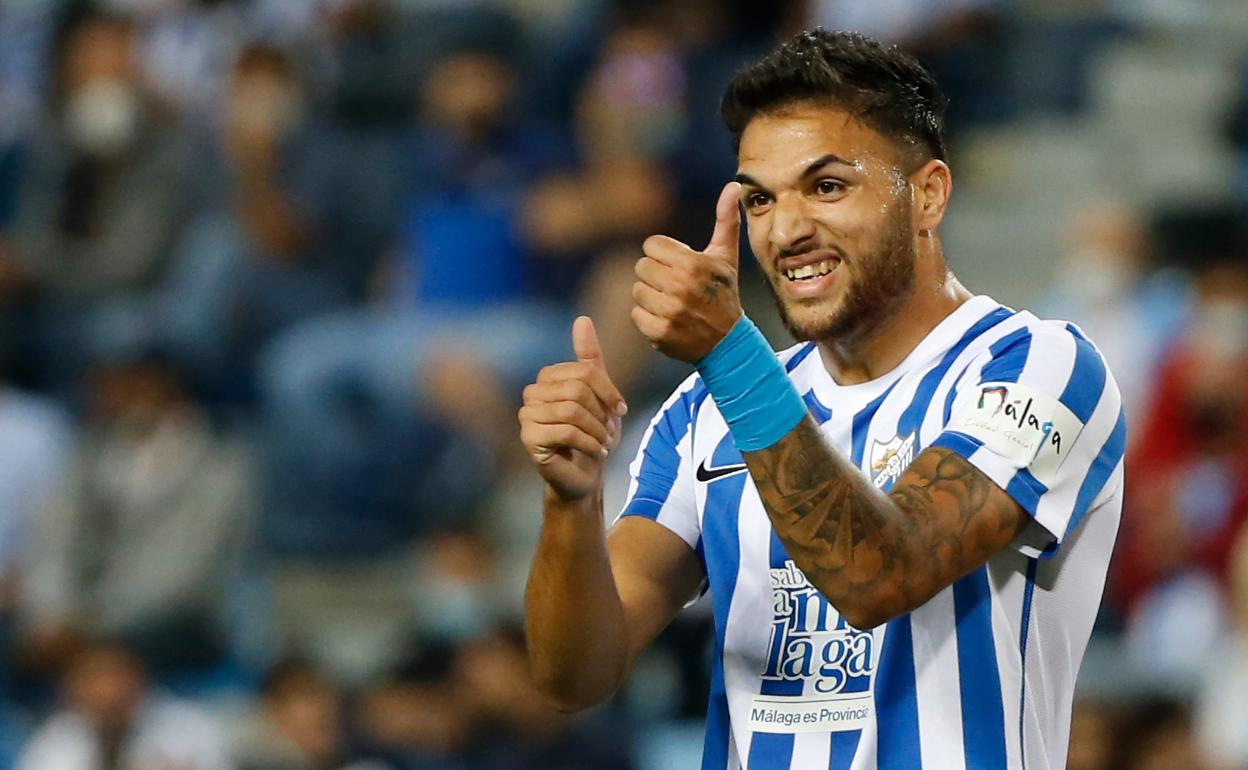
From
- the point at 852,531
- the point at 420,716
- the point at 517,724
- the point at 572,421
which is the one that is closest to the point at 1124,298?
the point at 517,724

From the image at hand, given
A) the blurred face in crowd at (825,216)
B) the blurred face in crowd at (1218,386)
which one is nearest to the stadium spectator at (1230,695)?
the blurred face in crowd at (1218,386)

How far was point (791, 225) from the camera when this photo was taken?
294cm

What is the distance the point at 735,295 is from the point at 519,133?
6.36 meters

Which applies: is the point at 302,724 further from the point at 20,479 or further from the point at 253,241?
the point at 253,241

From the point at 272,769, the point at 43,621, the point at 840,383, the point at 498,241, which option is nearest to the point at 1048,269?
the point at 498,241

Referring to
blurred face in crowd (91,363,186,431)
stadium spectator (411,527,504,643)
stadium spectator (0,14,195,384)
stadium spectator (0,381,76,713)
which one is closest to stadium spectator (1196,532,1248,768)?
stadium spectator (411,527,504,643)

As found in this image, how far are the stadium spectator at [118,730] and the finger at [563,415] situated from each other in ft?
15.9

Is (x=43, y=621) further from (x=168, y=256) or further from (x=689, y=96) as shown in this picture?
(x=689, y=96)

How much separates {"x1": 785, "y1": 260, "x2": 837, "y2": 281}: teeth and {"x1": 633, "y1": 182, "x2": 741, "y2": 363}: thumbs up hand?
0.29m

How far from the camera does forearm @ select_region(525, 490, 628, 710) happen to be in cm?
300

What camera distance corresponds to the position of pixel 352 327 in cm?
879

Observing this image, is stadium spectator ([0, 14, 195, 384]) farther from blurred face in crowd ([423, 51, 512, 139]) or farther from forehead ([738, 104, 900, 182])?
forehead ([738, 104, 900, 182])

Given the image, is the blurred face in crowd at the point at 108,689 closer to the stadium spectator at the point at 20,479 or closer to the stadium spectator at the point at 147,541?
the stadium spectator at the point at 147,541

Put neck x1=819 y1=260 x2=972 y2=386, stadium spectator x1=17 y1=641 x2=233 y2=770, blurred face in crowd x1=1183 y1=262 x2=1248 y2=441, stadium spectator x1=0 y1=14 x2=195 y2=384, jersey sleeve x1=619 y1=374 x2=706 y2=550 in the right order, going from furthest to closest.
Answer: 1. stadium spectator x1=0 y1=14 x2=195 y2=384
2. stadium spectator x1=17 y1=641 x2=233 y2=770
3. blurred face in crowd x1=1183 y1=262 x2=1248 y2=441
4. jersey sleeve x1=619 y1=374 x2=706 y2=550
5. neck x1=819 y1=260 x2=972 y2=386
